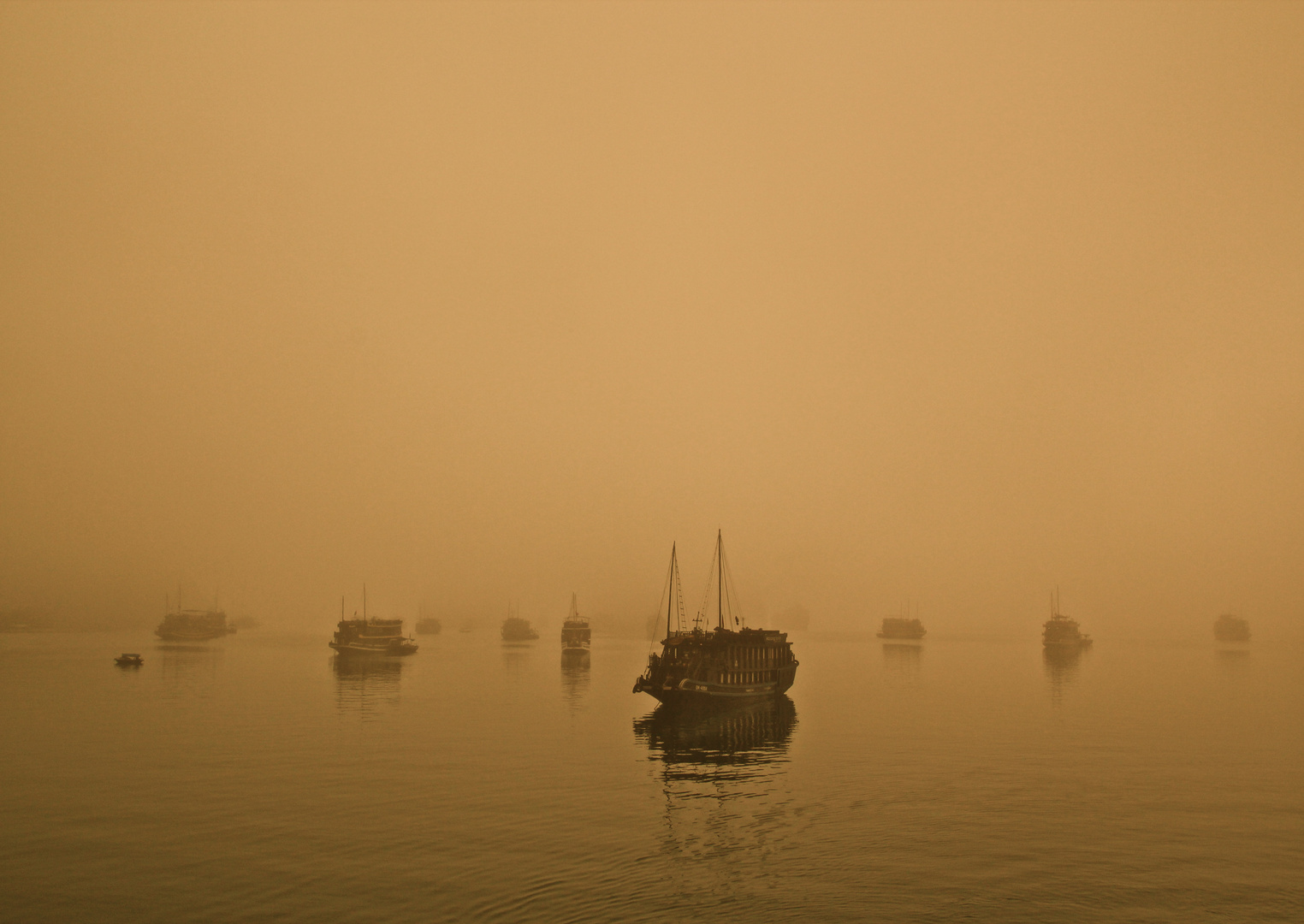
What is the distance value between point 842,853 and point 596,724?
51171mm

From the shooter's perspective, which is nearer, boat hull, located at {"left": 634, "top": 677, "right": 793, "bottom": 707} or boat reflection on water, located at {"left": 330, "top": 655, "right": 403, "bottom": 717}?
boat hull, located at {"left": 634, "top": 677, "right": 793, "bottom": 707}

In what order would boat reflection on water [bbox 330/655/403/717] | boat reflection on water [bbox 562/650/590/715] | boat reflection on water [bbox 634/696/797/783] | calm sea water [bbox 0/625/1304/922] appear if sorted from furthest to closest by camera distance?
boat reflection on water [bbox 562/650/590/715] → boat reflection on water [bbox 330/655/403/717] → boat reflection on water [bbox 634/696/797/783] → calm sea water [bbox 0/625/1304/922]

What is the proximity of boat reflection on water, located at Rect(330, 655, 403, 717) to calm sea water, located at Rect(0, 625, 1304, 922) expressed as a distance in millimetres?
6279

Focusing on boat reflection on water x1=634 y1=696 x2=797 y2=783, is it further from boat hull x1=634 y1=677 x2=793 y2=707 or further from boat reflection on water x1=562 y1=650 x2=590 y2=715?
boat reflection on water x1=562 y1=650 x2=590 y2=715

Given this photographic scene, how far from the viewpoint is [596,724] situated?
87.6 metres

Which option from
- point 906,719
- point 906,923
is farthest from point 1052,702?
point 906,923

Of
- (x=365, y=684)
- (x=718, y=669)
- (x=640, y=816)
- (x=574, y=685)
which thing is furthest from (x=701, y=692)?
(x=365, y=684)

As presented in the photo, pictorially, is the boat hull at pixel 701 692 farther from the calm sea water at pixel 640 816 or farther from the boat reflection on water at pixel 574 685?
the boat reflection on water at pixel 574 685

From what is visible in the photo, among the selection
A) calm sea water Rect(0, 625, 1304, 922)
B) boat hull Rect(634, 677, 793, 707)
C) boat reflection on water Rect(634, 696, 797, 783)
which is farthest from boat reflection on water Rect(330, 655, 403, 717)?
boat reflection on water Rect(634, 696, 797, 783)

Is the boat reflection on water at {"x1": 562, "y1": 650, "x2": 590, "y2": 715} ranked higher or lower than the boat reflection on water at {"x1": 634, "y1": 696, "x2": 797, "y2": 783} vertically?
lower

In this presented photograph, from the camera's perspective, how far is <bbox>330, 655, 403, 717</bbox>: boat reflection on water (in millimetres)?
104062

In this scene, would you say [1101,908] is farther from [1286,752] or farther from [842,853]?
[1286,752]

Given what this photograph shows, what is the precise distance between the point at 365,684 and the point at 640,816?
333 ft

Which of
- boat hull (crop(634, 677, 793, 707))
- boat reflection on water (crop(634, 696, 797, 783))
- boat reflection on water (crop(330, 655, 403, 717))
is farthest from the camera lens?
boat reflection on water (crop(330, 655, 403, 717))
